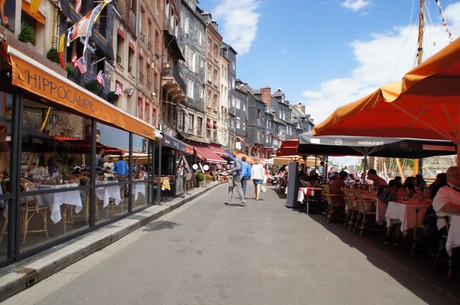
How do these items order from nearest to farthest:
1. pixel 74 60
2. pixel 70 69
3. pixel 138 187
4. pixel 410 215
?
pixel 410 215
pixel 138 187
pixel 70 69
pixel 74 60

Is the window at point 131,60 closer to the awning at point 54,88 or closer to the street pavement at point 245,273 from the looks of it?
the awning at point 54,88

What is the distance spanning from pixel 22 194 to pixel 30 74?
62.3 inches

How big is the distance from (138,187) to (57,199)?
4.41 meters

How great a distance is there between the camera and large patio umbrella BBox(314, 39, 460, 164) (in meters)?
4.59

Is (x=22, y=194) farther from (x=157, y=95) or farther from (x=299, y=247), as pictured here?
(x=157, y=95)

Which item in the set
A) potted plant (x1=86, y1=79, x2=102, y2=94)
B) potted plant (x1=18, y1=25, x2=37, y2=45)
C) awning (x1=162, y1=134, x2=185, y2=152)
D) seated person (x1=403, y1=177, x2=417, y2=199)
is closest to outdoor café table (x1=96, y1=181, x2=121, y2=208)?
awning (x1=162, y1=134, x2=185, y2=152)

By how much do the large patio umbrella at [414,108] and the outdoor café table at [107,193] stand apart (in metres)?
4.92

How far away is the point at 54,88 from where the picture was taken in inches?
213

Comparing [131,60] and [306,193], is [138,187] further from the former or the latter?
[131,60]

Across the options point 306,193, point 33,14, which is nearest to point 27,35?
point 33,14

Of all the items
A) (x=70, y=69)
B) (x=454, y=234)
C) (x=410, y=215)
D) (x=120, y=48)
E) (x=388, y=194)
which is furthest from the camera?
(x=120, y=48)

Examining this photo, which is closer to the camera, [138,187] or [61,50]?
[138,187]

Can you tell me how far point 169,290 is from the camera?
4.54 metres

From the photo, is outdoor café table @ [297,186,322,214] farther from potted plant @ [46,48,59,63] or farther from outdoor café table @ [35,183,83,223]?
potted plant @ [46,48,59,63]
